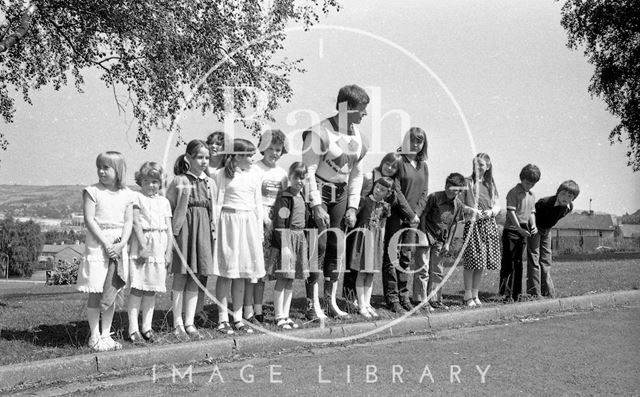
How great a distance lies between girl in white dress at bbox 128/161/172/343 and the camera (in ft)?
20.4

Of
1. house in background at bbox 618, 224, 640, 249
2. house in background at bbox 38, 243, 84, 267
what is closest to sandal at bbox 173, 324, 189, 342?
house in background at bbox 618, 224, 640, 249

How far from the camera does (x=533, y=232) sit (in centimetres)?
935

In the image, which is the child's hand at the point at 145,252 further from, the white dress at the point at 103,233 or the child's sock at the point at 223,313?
the child's sock at the point at 223,313

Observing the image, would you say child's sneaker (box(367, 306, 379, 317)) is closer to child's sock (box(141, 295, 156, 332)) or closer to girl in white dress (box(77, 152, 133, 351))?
child's sock (box(141, 295, 156, 332))

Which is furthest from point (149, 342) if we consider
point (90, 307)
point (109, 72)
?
point (109, 72)

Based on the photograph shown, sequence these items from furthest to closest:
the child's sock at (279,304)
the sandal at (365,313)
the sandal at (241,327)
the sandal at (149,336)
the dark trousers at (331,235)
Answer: the sandal at (365,313) < the dark trousers at (331,235) < the child's sock at (279,304) < the sandal at (241,327) < the sandal at (149,336)

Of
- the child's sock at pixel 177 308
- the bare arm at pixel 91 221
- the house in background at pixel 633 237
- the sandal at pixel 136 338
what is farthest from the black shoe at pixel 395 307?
the house in background at pixel 633 237

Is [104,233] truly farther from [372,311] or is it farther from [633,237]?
[633,237]

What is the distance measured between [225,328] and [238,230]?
1001mm

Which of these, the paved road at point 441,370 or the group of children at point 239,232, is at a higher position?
the group of children at point 239,232

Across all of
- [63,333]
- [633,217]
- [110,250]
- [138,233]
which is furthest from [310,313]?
[633,217]

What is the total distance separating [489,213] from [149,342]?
488 cm

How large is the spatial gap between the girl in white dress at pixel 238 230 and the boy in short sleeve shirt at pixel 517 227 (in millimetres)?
4050

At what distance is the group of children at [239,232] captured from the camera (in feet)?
20.0
